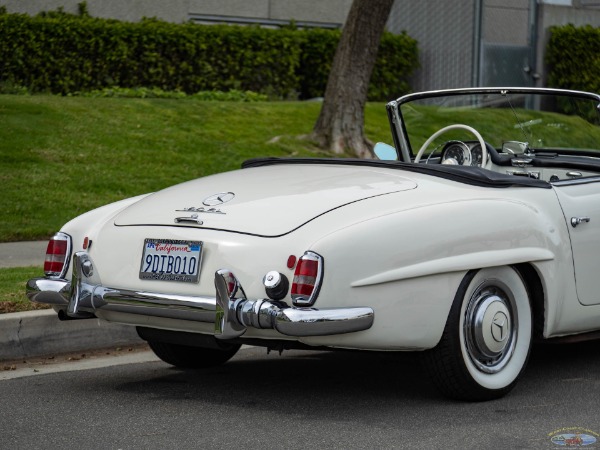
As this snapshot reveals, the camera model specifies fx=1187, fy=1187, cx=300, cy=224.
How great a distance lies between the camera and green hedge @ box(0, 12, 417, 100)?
52.7 feet

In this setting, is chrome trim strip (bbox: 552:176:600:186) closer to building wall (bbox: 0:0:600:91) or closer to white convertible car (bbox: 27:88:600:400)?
white convertible car (bbox: 27:88:600:400)

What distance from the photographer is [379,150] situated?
7.21 metres

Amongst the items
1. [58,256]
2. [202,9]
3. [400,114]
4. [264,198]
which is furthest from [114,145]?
[264,198]

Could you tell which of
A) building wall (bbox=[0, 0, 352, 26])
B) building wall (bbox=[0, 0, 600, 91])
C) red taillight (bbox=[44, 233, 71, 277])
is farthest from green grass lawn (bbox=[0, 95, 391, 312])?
red taillight (bbox=[44, 233, 71, 277])

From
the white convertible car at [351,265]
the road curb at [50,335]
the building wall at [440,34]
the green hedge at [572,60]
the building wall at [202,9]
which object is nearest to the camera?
the white convertible car at [351,265]

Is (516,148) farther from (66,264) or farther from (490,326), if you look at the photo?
(66,264)

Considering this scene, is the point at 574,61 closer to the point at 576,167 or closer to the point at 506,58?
the point at 506,58

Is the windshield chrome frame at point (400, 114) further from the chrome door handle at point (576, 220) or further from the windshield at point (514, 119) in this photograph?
the chrome door handle at point (576, 220)

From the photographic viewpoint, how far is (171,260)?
208 inches

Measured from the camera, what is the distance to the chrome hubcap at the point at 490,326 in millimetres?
5363

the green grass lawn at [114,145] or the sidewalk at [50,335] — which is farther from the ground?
the green grass lawn at [114,145]

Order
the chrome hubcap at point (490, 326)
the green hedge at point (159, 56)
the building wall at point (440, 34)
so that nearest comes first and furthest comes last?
the chrome hubcap at point (490, 326)
the green hedge at point (159, 56)
the building wall at point (440, 34)

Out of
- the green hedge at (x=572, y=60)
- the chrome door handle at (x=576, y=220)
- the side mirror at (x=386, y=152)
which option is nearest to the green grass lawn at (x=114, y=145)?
the side mirror at (x=386, y=152)

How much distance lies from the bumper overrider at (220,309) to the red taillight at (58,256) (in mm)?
227
